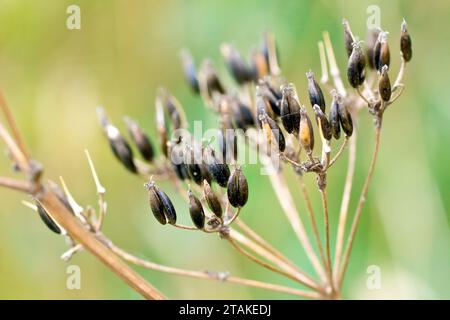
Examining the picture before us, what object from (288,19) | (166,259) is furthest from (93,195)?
(288,19)

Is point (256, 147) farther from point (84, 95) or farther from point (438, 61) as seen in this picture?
point (84, 95)

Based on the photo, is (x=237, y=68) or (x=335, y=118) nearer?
(x=335, y=118)

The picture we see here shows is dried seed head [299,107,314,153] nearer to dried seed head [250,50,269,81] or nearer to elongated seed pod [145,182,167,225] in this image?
elongated seed pod [145,182,167,225]

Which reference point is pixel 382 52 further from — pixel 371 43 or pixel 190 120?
pixel 190 120

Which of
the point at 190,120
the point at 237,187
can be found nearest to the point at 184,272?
the point at 237,187

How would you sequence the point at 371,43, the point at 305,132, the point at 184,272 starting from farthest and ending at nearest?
the point at 371,43 < the point at 184,272 < the point at 305,132

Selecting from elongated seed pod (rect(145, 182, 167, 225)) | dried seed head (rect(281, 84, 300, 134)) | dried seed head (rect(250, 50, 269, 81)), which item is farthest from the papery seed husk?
dried seed head (rect(250, 50, 269, 81))
